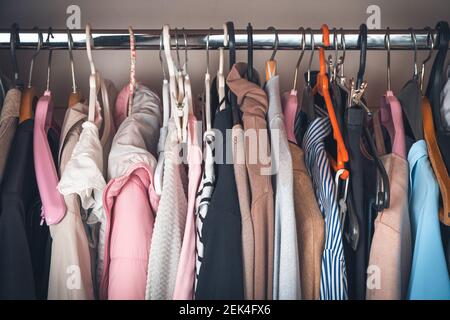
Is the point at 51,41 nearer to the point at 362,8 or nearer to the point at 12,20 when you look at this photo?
the point at 12,20

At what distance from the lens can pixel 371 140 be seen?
0.90 m

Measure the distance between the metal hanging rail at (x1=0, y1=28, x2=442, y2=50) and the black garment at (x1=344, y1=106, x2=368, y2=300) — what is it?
0.17m

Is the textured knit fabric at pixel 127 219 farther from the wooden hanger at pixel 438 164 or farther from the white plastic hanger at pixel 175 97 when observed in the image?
the wooden hanger at pixel 438 164

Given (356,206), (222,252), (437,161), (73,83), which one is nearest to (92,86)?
(73,83)

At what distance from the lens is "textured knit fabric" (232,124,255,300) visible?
2.57 ft

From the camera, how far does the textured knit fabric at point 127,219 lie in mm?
812

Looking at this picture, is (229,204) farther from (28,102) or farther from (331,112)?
(28,102)

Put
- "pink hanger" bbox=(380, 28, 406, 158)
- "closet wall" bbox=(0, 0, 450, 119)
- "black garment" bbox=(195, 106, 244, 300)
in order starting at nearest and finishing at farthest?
"black garment" bbox=(195, 106, 244, 300) → "pink hanger" bbox=(380, 28, 406, 158) → "closet wall" bbox=(0, 0, 450, 119)

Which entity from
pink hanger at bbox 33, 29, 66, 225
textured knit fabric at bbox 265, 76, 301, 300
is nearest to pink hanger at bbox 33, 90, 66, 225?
pink hanger at bbox 33, 29, 66, 225

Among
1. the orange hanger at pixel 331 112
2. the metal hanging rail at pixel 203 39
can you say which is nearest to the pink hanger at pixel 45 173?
the metal hanging rail at pixel 203 39

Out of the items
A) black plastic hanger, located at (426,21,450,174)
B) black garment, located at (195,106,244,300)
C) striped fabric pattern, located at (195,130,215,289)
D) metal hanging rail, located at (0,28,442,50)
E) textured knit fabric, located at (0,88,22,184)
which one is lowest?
black garment, located at (195,106,244,300)

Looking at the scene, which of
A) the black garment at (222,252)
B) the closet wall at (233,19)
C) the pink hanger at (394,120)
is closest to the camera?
the black garment at (222,252)

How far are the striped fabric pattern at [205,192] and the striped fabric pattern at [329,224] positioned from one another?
0.59ft

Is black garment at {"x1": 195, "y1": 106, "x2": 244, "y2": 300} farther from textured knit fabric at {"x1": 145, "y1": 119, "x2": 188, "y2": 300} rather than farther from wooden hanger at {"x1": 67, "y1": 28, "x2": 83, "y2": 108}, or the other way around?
wooden hanger at {"x1": 67, "y1": 28, "x2": 83, "y2": 108}
